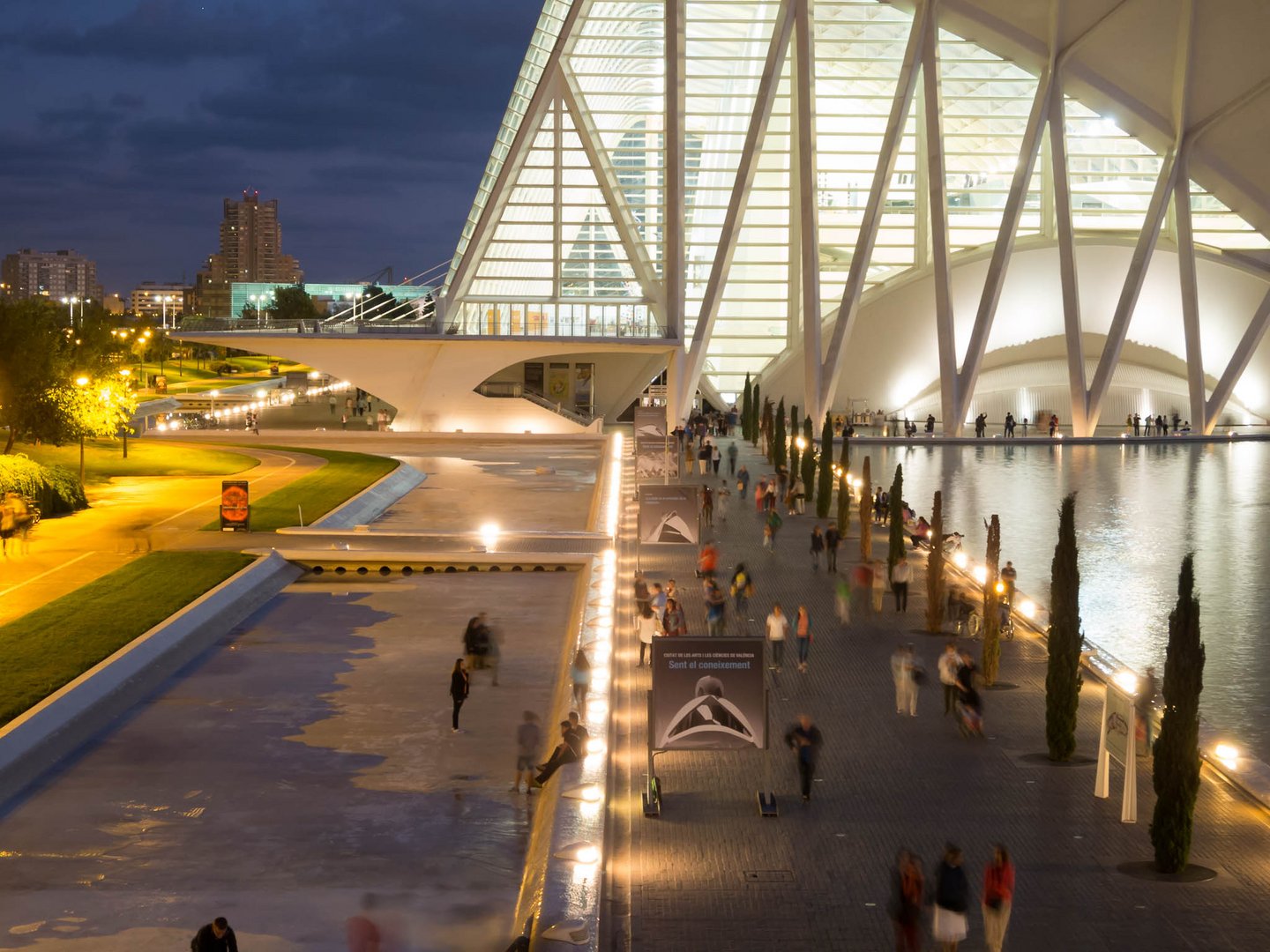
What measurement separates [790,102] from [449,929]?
54.9 metres

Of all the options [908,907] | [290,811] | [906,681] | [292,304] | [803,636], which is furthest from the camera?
[292,304]

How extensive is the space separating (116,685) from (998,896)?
1292 cm

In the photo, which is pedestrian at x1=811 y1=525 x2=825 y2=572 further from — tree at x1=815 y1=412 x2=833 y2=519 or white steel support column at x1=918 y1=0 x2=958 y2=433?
white steel support column at x1=918 y1=0 x2=958 y2=433

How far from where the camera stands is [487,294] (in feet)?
197

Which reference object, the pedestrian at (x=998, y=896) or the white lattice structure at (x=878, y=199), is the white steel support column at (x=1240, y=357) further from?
the pedestrian at (x=998, y=896)

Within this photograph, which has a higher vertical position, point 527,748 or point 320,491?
point 320,491

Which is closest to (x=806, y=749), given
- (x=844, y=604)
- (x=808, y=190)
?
(x=844, y=604)

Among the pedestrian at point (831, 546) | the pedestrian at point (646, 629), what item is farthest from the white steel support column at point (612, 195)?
the pedestrian at point (646, 629)

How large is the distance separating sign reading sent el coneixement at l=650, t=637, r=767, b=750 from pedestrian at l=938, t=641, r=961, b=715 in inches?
147

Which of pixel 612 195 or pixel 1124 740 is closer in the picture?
pixel 1124 740

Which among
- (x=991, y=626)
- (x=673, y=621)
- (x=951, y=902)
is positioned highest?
(x=991, y=626)

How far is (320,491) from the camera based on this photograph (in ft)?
126

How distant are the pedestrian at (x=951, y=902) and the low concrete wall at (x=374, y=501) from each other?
2407cm

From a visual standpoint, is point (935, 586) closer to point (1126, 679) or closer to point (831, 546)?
point (1126, 679)
